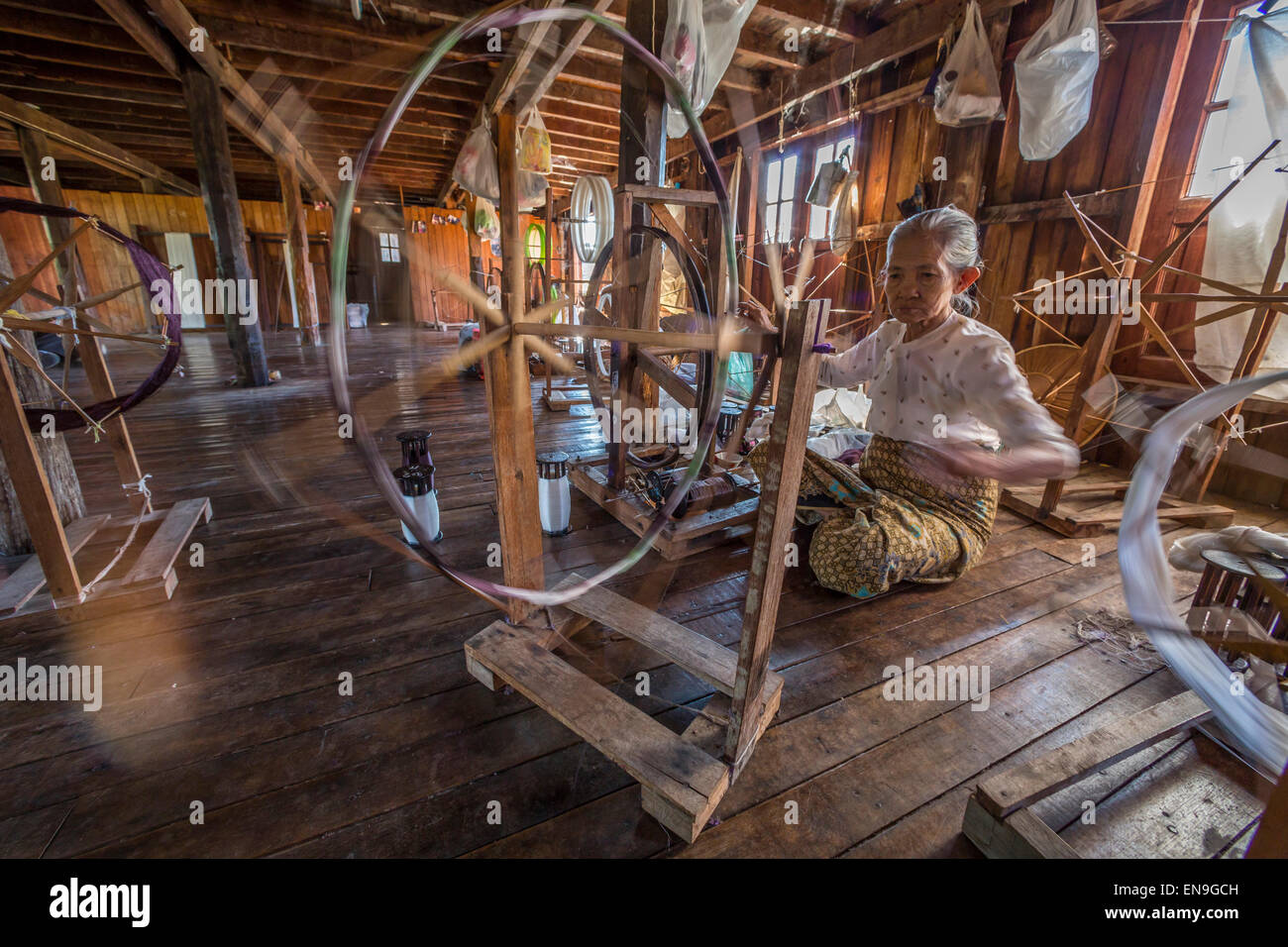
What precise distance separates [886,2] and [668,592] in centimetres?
514

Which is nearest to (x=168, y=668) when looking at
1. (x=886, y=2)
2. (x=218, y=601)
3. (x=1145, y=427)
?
(x=218, y=601)

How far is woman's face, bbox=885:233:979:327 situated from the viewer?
165 cm

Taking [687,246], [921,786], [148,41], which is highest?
[148,41]

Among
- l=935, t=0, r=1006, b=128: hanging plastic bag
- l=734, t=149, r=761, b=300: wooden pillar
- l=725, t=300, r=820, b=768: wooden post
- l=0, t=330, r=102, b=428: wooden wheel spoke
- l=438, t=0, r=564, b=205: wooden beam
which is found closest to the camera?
l=725, t=300, r=820, b=768: wooden post

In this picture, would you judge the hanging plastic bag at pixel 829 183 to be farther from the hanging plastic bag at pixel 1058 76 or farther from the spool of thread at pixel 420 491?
the spool of thread at pixel 420 491

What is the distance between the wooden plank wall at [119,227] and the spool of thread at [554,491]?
1328 centimetres

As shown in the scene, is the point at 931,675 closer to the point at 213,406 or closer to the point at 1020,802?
the point at 1020,802

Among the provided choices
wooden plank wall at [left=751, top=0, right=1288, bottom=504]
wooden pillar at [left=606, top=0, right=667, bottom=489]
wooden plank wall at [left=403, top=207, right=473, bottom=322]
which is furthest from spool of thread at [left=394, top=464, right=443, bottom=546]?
wooden plank wall at [left=403, top=207, right=473, bottom=322]

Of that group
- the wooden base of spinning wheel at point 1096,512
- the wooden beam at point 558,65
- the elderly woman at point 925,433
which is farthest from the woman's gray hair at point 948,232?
the wooden beam at point 558,65

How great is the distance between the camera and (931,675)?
5.27ft

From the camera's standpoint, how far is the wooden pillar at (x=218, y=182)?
15.4 ft

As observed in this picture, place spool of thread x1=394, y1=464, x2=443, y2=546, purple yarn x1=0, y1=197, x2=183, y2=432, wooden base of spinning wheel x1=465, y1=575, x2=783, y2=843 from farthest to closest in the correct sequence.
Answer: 1. spool of thread x1=394, y1=464, x2=443, y2=546
2. purple yarn x1=0, y1=197, x2=183, y2=432
3. wooden base of spinning wheel x1=465, y1=575, x2=783, y2=843

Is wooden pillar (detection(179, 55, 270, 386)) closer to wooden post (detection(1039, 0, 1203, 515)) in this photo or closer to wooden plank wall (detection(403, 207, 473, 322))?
wooden post (detection(1039, 0, 1203, 515))

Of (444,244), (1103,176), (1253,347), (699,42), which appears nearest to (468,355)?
(699,42)
